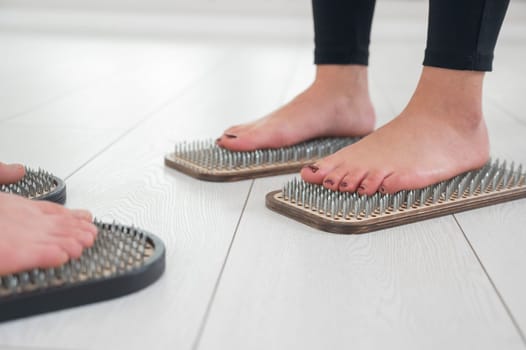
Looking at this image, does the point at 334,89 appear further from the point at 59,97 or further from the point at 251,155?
the point at 59,97

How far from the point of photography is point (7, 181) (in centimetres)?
101

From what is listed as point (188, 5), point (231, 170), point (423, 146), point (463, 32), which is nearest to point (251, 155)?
point (231, 170)

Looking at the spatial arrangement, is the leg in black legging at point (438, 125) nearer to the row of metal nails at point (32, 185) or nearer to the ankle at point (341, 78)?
the ankle at point (341, 78)

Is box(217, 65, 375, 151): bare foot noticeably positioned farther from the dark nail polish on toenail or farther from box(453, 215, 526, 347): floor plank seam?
box(453, 215, 526, 347): floor plank seam

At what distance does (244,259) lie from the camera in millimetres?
854

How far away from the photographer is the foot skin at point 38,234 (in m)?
0.69

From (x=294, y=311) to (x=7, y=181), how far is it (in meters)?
0.52

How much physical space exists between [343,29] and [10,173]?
2.39 ft

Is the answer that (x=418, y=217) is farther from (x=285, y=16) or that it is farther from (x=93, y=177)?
(x=285, y=16)

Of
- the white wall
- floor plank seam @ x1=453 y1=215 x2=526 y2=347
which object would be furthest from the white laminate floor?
the white wall

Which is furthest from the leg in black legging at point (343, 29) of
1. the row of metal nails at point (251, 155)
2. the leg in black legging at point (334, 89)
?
the row of metal nails at point (251, 155)

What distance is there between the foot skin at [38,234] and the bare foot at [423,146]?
1.35 ft

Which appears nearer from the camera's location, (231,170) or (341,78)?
(231,170)

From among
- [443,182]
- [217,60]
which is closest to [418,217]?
[443,182]
